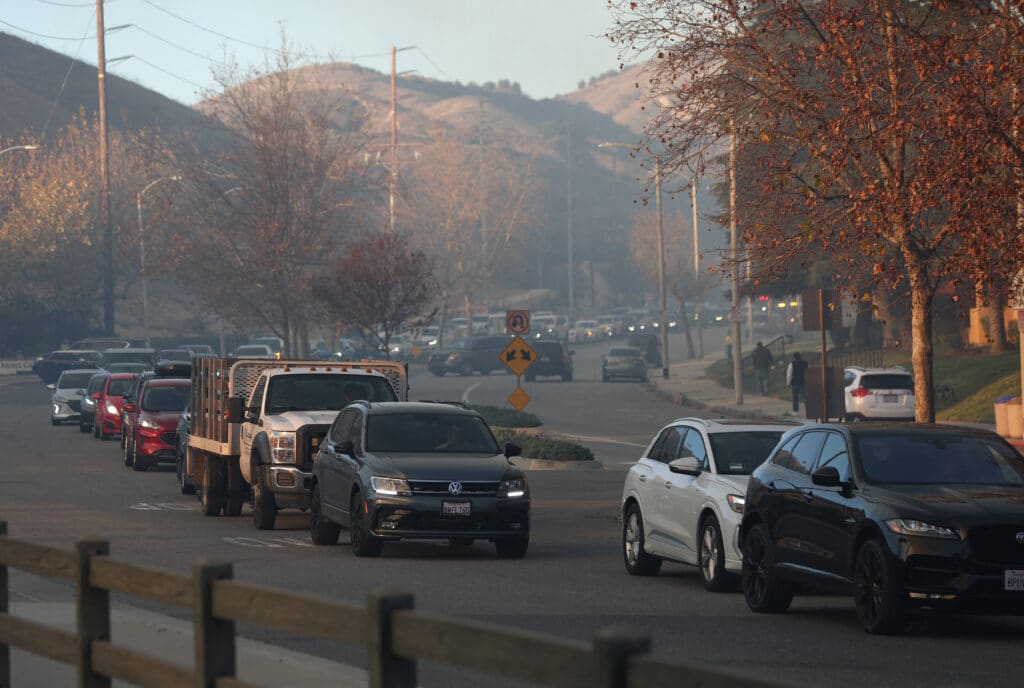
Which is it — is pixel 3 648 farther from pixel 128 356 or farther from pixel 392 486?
pixel 128 356

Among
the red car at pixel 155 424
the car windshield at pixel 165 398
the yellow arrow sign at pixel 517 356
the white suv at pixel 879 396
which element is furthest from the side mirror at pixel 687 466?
the white suv at pixel 879 396

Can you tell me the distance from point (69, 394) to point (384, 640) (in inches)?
1667

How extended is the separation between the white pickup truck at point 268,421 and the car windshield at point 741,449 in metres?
6.49

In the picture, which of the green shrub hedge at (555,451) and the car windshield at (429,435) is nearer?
the car windshield at (429,435)

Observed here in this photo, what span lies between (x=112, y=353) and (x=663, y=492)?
41.6 meters

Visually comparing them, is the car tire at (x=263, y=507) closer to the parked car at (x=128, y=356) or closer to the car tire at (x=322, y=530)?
the car tire at (x=322, y=530)

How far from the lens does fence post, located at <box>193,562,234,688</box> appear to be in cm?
542

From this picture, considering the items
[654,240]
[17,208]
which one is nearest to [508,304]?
[654,240]

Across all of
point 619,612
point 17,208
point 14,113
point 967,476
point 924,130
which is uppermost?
point 14,113

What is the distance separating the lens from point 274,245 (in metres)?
60.1

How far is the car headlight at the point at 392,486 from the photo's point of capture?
1686cm

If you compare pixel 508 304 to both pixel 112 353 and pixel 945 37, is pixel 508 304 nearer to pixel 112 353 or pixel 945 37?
pixel 112 353

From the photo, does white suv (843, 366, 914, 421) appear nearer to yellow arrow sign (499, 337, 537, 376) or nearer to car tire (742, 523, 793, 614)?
yellow arrow sign (499, 337, 537, 376)

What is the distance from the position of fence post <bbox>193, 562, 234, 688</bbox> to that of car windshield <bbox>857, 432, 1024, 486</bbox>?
26.0 ft
